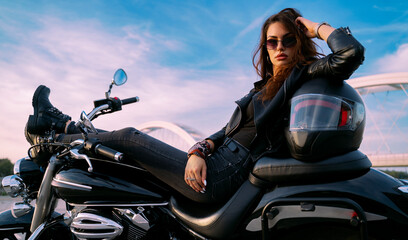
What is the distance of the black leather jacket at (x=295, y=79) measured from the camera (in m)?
1.27

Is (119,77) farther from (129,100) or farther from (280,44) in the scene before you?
(280,44)

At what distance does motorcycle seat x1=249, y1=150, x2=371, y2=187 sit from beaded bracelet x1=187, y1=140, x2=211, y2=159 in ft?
1.39

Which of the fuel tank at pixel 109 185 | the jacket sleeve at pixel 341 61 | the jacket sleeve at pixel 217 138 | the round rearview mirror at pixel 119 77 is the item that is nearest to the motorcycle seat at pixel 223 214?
the fuel tank at pixel 109 185

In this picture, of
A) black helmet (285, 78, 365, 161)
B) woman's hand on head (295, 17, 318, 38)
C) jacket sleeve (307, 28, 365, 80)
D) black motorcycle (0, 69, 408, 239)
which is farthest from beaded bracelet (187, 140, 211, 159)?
woman's hand on head (295, 17, 318, 38)

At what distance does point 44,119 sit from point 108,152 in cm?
87

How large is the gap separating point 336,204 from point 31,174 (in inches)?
91.2

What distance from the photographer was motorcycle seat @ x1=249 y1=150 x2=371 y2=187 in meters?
1.16

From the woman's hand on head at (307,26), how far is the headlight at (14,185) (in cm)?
248

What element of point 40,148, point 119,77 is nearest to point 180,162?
point 119,77

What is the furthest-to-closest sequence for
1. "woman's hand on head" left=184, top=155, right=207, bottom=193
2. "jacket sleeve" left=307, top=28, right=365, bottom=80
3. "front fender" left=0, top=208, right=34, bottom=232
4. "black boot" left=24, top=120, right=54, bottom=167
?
"front fender" left=0, top=208, right=34, bottom=232, "black boot" left=24, top=120, right=54, bottom=167, "woman's hand on head" left=184, top=155, right=207, bottom=193, "jacket sleeve" left=307, top=28, right=365, bottom=80

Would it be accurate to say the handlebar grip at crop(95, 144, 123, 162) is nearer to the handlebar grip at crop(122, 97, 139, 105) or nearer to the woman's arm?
the handlebar grip at crop(122, 97, 139, 105)

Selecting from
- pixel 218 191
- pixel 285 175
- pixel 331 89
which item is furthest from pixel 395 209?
pixel 218 191

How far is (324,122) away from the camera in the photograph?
1157 millimetres

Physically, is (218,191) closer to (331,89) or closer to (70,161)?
(331,89)
